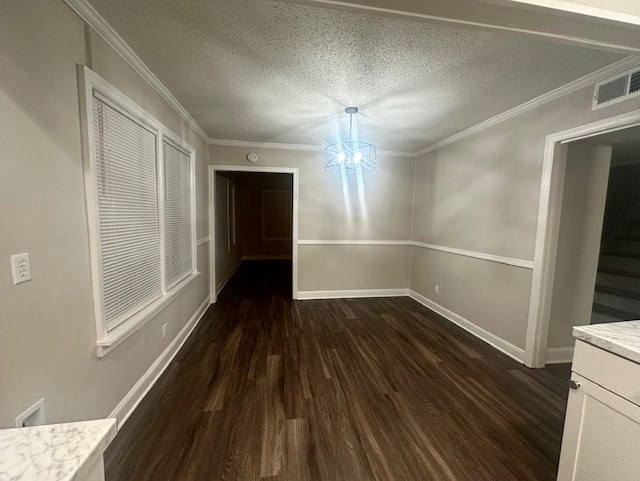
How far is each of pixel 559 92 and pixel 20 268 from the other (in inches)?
141

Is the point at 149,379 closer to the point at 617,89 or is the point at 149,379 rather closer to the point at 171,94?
the point at 171,94

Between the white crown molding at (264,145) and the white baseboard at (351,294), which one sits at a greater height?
the white crown molding at (264,145)

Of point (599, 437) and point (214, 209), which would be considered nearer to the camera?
point (599, 437)

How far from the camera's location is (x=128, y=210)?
70.1 inches

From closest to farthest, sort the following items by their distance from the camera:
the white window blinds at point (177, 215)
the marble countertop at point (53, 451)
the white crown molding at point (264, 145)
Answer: the marble countertop at point (53, 451) → the white window blinds at point (177, 215) → the white crown molding at point (264, 145)

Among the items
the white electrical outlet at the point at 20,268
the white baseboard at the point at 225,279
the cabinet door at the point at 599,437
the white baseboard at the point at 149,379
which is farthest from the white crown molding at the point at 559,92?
the white baseboard at the point at 225,279

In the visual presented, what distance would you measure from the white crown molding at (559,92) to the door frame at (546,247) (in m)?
0.32

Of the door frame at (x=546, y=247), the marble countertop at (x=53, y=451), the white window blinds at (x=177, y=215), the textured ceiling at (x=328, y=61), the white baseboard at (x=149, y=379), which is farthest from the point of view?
the white window blinds at (x=177, y=215)

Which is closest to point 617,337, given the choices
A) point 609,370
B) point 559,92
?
point 609,370

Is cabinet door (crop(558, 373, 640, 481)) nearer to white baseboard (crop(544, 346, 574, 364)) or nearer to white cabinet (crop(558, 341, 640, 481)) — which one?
white cabinet (crop(558, 341, 640, 481))

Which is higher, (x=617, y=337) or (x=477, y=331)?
(x=617, y=337)

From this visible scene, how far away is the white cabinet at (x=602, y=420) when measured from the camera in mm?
898

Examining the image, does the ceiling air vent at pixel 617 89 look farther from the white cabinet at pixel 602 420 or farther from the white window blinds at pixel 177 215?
the white window blinds at pixel 177 215

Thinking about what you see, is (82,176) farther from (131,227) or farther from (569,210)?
(569,210)
